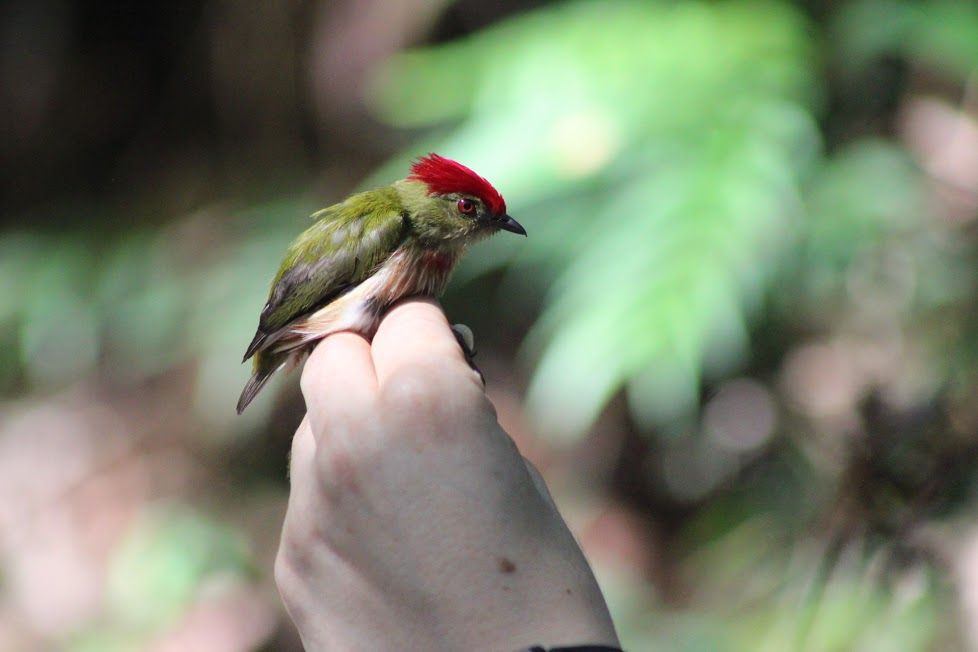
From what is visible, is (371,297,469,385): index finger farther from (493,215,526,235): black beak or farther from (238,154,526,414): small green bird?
(493,215,526,235): black beak

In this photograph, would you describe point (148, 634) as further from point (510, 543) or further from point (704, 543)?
point (510, 543)

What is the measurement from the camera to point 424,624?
1474mm

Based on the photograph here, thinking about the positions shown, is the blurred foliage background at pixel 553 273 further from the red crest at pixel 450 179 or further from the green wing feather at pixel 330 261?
the green wing feather at pixel 330 261

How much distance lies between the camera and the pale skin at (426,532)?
143 cm

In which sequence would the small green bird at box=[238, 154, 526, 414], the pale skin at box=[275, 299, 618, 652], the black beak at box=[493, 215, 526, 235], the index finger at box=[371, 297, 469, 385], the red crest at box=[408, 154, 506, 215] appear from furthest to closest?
the black beak at box=[493, 215, 526, 235]
the red crest at box=[408, 154, 506, 215]
the small green bird at box=[238, 154, 526, 414]
the index finger at box=[371, 297, 469, 385]
the pale skin at box=[275, 299, 618, 652]

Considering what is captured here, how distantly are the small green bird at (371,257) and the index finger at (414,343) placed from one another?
0.51m

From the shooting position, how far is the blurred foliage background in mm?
3875

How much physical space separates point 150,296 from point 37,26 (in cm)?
201

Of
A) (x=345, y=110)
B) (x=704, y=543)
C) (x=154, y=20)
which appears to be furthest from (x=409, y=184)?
(x=154, y=20)

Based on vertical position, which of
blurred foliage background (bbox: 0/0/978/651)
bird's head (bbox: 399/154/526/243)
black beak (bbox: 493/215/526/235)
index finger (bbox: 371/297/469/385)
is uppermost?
index finger (bbox: 371/297/469/385)

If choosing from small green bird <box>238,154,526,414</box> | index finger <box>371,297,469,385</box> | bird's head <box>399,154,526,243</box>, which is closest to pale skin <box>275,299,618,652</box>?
index finger <box>371,297,469,385</box>

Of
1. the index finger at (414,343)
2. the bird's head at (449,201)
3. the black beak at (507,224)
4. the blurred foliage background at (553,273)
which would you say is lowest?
the blurred foliage background at (553,273)

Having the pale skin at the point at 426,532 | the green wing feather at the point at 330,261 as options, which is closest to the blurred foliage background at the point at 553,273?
the pale skin at the point at 426,532

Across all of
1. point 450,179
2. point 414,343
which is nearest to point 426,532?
point 414,343
